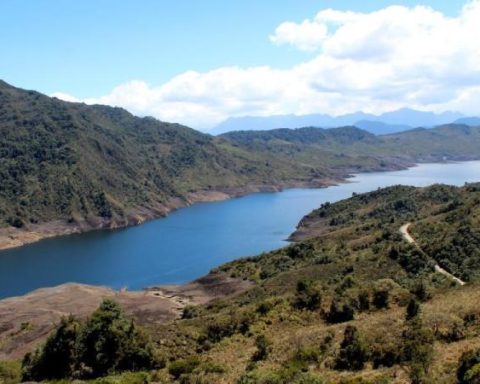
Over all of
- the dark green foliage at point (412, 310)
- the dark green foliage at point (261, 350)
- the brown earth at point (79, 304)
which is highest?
the dark green foliage at point (412, 310)

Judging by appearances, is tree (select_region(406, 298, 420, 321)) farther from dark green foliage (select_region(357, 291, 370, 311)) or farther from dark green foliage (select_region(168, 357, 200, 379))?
dark green foliage (select_region(168, 357, 200, 379))

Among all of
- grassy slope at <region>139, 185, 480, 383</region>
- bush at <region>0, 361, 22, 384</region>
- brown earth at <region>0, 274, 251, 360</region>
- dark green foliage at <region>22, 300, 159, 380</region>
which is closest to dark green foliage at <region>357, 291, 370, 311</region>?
grassy slope at <region>139, 185, 480, 383</region>

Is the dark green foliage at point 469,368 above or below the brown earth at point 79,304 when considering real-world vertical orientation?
above

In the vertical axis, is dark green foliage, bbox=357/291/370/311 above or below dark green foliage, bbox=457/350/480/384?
below

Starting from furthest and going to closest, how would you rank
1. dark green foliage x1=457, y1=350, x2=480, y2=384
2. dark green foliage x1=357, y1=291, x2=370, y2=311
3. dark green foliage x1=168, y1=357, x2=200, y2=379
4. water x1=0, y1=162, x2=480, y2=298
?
water x1=0, y1=162, x2=480, y2=298 → dark green foliage x1=357, y1=291, x2=370, y2=311 → dark green foliage x1=168, y1=357, x2=200, y2=379 → dark green foliage x1=457, y1=350, x2=480, y2=384

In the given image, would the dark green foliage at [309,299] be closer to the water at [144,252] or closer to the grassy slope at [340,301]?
the grassy slope at [340,301]

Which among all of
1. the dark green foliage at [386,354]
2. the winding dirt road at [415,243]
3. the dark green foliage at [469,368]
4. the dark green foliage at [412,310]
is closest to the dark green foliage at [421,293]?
the dark green foliage at [412,310]
